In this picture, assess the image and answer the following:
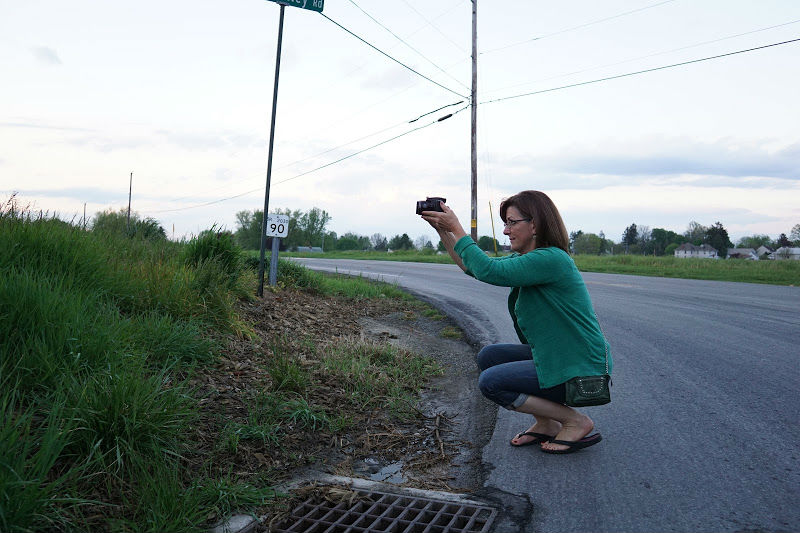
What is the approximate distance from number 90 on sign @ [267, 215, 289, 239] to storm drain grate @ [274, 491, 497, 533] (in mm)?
6562

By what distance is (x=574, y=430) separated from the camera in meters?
3.84

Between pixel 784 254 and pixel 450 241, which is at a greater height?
pixel 784 254

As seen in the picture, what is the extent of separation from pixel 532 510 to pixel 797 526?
3.97ft

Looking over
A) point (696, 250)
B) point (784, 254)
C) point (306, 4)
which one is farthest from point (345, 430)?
point (696, 250)

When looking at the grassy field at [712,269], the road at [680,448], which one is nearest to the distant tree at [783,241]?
the grassy field at [712,269]

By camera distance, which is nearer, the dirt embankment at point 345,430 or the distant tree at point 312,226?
the dirt embankment at point 345,430

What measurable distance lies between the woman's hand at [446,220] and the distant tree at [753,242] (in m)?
182

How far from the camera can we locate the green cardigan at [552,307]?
11.8ft

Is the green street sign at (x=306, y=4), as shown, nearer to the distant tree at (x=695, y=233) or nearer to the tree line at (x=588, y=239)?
the tree line at (x=588, y=239)

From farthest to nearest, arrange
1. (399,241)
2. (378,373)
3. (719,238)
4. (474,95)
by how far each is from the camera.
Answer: (719,238)
(399,241)
(474,95)
(378,373)

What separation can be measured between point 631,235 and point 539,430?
496ft

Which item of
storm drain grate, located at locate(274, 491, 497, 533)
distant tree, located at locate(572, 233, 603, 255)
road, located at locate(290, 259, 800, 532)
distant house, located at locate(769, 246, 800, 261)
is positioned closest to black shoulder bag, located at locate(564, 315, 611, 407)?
road, located at locate(290, 259, 800, 532)

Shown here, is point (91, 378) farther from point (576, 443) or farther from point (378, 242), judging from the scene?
point (378, 242)

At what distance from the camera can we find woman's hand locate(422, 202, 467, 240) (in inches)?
148
